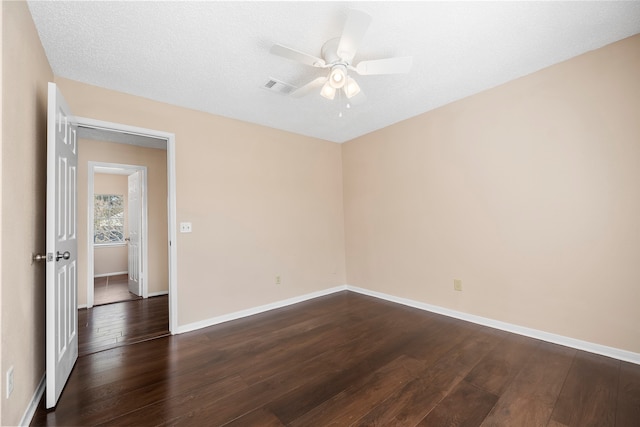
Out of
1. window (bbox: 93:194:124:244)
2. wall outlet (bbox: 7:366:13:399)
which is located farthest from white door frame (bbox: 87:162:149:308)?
wall outlet (bbox: 7:366:13:399)

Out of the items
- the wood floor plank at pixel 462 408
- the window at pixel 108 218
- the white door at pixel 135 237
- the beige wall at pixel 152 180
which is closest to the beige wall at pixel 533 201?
the wood floor plank at pixel 462 408

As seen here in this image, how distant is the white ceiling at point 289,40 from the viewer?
68.7 inches

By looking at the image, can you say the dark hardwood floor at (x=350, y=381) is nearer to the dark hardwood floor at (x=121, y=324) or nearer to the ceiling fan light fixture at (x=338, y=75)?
the dark hardwood floor at (x=121, y=324)

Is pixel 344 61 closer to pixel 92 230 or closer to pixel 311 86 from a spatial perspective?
pixel 311 86

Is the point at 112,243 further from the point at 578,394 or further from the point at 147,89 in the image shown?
the point at 578,394

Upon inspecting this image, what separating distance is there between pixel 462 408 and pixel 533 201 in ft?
6.56

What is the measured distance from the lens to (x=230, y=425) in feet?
5.20

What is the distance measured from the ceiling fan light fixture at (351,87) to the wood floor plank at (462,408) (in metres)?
2.31

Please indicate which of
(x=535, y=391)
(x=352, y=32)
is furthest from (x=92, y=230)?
(x=535, y=391)

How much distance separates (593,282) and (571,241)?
0.37 meters

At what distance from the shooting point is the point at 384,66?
6.49ft

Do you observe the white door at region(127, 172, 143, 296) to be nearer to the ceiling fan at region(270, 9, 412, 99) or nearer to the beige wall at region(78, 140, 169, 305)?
the beige wall at region(78, 140, 169, 305)

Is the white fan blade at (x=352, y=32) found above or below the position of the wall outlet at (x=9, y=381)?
above

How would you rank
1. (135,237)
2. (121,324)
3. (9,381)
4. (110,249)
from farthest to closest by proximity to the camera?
(110,249), (135,237), (121,324), (9,381)
